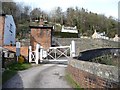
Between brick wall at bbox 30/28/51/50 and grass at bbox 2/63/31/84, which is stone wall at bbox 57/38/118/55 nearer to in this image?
brick wall at bbox 30/28/51/50

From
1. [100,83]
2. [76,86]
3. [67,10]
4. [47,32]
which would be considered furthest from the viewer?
[67,10]

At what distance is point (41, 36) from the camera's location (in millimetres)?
34938

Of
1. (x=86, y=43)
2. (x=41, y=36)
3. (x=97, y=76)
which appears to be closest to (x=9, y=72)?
(x=97, y=76)

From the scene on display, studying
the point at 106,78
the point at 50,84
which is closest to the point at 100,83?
the point at 106,78

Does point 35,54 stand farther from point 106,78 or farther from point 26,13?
point 26,13

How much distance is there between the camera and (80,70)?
41.3 feet

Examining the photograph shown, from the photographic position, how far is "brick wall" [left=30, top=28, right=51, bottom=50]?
34812mm

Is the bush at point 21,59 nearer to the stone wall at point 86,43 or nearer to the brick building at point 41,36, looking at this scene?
the brick building at point 41,36

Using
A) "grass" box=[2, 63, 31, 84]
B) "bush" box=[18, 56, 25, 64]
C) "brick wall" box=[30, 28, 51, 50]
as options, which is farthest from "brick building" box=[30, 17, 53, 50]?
"grass" box=[2, 63, 31, 84]

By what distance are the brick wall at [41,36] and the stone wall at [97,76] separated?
73.2 feet

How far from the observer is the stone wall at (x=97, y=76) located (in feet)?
27.0

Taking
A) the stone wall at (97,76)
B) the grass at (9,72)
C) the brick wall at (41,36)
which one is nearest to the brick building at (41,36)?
the brick wall at (41,36)

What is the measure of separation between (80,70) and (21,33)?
48.7 m

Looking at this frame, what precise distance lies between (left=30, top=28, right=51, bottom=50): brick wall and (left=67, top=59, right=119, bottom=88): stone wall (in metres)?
22.3
